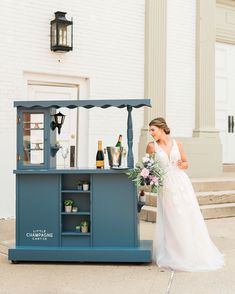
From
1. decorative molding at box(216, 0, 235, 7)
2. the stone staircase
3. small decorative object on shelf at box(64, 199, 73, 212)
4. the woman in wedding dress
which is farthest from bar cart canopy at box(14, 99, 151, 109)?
decorative molding at box(216, 0, 235, 7)

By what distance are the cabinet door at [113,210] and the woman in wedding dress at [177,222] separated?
12.8 inches

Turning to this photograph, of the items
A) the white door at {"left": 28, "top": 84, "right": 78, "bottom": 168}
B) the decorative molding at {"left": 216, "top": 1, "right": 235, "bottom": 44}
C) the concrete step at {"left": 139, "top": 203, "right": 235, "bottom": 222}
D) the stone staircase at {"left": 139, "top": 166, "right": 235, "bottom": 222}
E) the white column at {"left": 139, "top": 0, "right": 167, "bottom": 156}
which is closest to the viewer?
the concrete step at {"left": 139, "top": 203, "right": 235, "bottom": 222}

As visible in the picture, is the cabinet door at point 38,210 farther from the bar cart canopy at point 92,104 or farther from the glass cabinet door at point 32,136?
the bar cart canopy at point 92,104

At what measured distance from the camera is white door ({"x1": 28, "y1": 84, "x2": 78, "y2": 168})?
884cm

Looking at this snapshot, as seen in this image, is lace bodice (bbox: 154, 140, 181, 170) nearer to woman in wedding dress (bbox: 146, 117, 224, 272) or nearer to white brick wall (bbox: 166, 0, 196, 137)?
woman in wedding dress (bbox: 146, 117, 224, 272)

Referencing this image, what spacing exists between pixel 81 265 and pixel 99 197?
0.77 m

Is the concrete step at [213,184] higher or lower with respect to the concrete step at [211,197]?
higher

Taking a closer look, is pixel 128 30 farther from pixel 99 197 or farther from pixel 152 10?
pixel 99 197

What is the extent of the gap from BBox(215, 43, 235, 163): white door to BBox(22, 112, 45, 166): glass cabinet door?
6.49 m

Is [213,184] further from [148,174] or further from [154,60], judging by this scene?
[148,174]

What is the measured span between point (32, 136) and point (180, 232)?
197 centimetres

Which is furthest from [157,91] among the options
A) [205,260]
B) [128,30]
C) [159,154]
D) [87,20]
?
[205,260]

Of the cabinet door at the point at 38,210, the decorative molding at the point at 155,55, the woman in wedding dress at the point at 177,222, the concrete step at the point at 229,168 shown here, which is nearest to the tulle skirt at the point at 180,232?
the woman in wedding dress at the point at 177,222

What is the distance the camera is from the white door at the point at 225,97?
1145 cm
